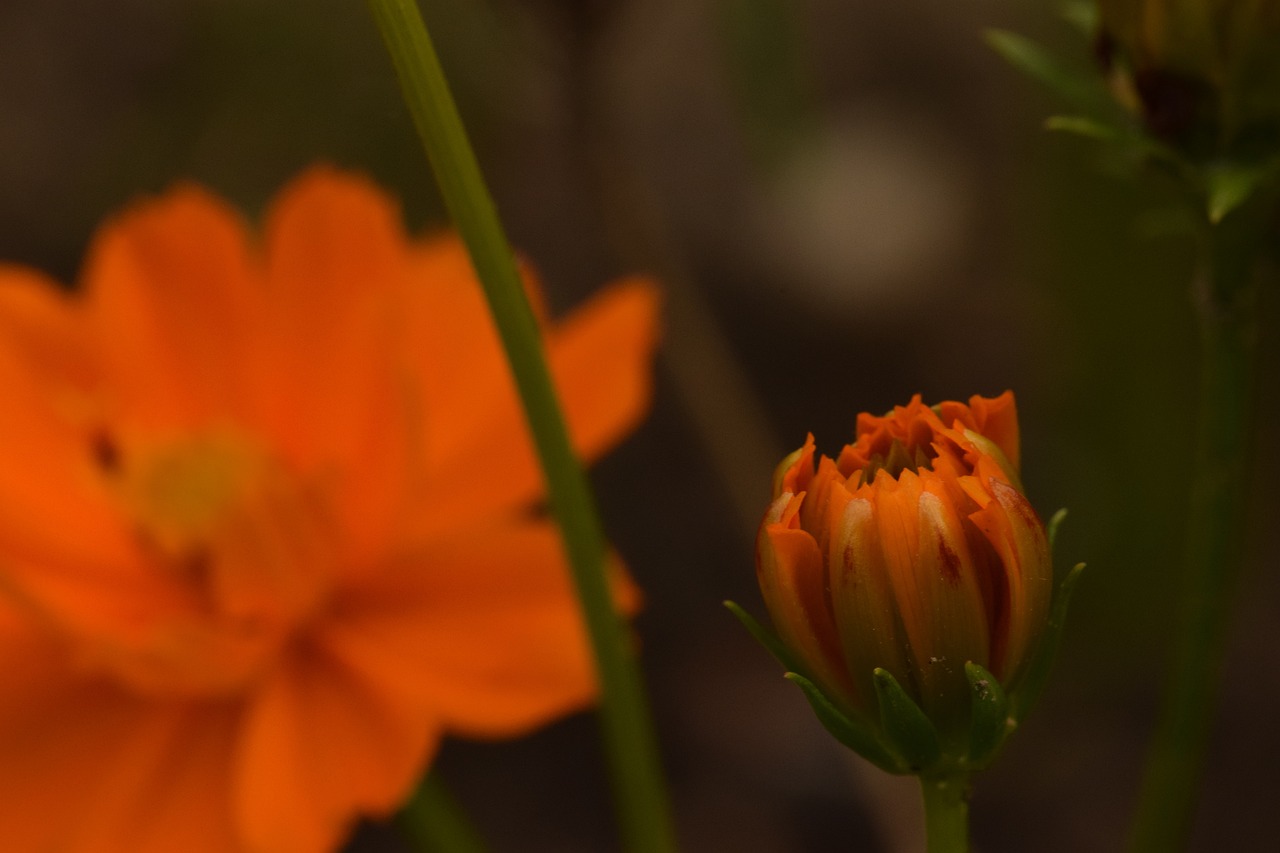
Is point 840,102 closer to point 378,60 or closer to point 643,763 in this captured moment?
point 378,60

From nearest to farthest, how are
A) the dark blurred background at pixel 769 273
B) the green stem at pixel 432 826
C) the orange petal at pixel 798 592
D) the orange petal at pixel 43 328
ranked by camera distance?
1. the orange petal at pixel 798 592
2. the green stem at pixel 432 826
3. the orange petal at pixel 43 328
4. the dark blurred background at pixel 769 273

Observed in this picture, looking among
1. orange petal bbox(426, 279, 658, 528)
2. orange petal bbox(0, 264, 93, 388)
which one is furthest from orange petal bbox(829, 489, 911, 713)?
orange petal bbox(0, 264, 93, 388)

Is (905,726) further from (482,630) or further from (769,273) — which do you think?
(769,273)

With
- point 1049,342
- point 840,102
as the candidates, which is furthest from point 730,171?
point 1049,342

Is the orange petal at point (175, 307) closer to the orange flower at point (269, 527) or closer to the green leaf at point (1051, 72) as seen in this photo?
the orange flower at point (269, 527)

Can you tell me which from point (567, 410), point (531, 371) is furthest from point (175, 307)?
point (531, 371)

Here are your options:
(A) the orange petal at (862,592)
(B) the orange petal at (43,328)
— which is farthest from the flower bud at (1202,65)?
(B) the orange petal at (43,328)
